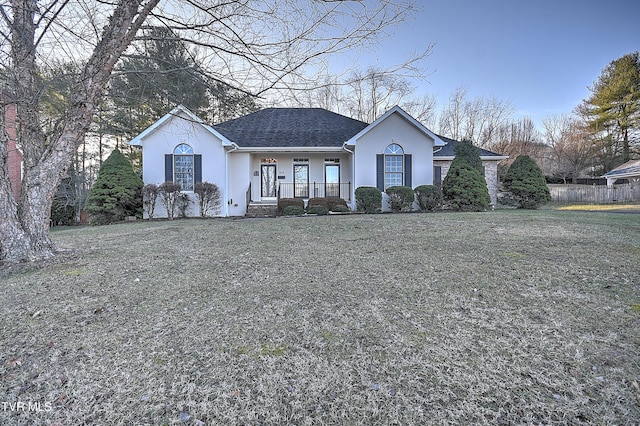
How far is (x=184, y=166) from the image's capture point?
1357 cm

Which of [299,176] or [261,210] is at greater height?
[299,176]

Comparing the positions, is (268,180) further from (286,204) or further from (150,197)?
(150,197)

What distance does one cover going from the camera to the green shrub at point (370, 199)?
1265 centimetres

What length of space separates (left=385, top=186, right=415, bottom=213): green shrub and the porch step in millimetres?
5023

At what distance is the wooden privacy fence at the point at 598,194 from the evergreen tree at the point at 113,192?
91.1 feet

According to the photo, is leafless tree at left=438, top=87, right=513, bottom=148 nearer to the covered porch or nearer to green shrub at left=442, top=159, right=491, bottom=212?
the covered porch

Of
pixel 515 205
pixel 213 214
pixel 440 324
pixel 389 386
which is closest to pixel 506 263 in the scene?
pixel 440 324

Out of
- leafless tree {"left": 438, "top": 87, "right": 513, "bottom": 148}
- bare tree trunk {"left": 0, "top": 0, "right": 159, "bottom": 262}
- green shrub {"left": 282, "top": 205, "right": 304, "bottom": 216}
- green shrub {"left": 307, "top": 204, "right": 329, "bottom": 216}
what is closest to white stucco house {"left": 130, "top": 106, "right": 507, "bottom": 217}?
green shrub {"left": 307, "top": 204, "right": 329, "bottom": 216}

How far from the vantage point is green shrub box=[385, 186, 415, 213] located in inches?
500

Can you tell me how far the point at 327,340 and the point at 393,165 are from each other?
12.1m

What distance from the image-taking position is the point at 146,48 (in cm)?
533

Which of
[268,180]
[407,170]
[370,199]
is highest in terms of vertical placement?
[407,170]

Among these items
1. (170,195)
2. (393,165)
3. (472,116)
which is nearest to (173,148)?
(170,195)

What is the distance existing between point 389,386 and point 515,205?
52.5 ft
